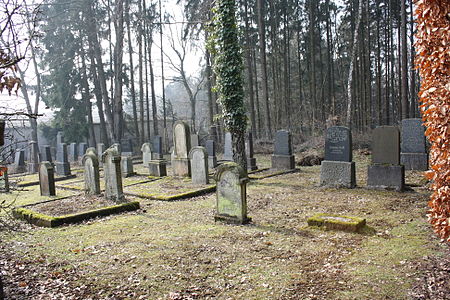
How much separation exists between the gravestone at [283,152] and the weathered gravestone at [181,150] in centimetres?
372

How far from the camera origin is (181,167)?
14.3 m

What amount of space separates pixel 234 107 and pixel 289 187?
362cm

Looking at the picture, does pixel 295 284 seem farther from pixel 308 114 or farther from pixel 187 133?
pixel 308 114

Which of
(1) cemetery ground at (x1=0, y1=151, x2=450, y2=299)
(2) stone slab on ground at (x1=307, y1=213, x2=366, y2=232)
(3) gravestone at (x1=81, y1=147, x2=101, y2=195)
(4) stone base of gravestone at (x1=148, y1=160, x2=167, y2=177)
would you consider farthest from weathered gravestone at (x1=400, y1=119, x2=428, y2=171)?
(3) gravestone at (x1=81, y1=147, x2=101, y2=195)

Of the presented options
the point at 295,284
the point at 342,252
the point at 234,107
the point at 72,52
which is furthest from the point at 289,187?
the point at 72,52

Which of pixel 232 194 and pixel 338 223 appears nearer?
pixel 338 223

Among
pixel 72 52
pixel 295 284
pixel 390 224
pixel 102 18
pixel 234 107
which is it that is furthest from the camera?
pixel 72 52

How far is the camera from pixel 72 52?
2908cm

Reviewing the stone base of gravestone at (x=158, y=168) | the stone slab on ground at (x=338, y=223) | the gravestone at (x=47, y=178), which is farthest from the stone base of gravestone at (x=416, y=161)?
the gravestone at (x=47, y=178)

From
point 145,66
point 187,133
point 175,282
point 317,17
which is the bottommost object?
point 175,282

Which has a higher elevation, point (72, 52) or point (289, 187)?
point (72, 52)

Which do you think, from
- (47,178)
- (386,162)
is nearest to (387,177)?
(386,162)

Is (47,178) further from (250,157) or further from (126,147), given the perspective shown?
(126,147)

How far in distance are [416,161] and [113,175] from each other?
34.1 feet
